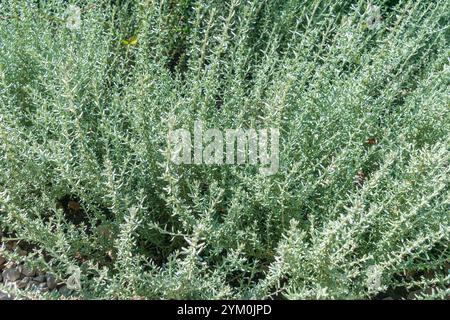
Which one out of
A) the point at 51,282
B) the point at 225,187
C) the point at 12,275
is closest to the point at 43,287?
the point at 51,282

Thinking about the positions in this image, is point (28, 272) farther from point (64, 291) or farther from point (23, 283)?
point (64, 291)

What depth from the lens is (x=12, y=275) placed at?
2.62 meters

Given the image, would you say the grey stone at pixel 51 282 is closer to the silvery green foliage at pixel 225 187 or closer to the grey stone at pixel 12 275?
the silvery green foliage at pixel 225 187

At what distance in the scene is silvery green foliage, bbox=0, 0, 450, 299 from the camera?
219 cm

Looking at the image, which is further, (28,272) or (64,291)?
(28,272)

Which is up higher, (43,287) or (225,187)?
(225,187)

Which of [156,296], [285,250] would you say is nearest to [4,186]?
[156,296]

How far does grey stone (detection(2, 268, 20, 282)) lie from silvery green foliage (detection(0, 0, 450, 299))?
15 centimetres

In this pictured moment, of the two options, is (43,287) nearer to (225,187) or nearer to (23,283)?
(23,283)

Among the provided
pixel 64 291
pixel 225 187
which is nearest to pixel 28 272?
pixel 64 291

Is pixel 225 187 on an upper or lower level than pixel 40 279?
upper

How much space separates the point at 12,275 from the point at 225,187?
112cm

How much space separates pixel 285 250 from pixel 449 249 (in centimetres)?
109

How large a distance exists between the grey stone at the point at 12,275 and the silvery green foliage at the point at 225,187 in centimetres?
15
